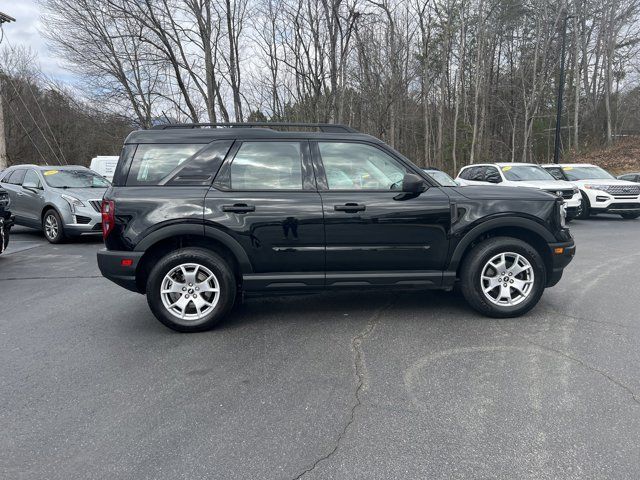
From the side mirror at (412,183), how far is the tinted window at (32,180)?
9.60 m

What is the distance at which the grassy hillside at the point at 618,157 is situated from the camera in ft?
85.6

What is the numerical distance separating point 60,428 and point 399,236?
10.2 ft

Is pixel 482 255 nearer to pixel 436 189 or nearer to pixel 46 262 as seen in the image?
pixel 436 189

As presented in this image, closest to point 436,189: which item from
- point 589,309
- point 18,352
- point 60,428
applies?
point 589,309

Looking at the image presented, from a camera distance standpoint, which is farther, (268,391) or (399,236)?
(399,236)

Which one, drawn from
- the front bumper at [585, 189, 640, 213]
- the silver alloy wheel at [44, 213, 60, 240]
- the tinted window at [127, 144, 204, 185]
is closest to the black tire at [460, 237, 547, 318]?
the tinted window at [127, 144, 204, 185]

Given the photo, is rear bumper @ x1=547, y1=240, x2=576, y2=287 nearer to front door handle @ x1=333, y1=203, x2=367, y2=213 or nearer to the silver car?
front door handle @ x1=333, y1=203, x2=367, y2=213

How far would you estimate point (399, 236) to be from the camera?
14.0 feet

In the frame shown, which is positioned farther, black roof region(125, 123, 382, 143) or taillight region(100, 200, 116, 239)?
black roof region(125, 123, 382, 143)

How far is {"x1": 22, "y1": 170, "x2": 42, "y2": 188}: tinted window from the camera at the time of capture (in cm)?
1033

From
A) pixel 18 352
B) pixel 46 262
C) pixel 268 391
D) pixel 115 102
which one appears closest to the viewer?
pixel 268 391

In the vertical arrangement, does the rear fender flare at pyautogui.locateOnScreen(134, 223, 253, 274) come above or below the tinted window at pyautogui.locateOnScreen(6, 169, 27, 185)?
below

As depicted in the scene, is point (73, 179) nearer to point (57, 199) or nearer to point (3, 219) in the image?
point (57, 199)

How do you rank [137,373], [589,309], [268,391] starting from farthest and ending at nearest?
1. [589,309]
2. [137,373]
3. [268,391]
